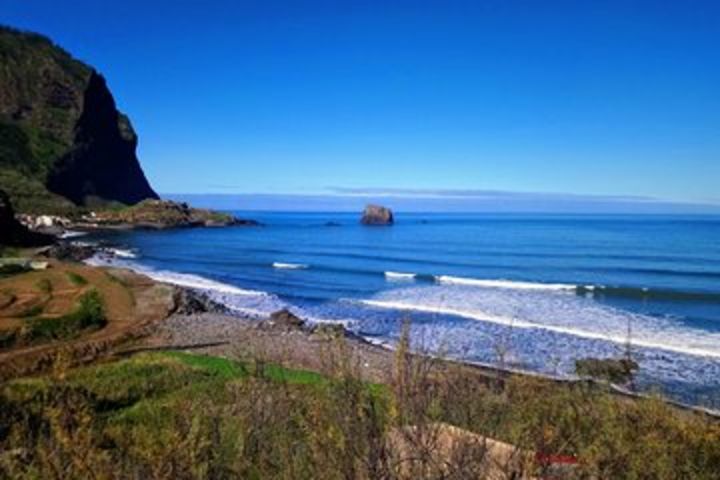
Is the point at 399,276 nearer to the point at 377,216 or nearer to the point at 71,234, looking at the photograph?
the point at 71,234

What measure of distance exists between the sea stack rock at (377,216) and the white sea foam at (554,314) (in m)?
107

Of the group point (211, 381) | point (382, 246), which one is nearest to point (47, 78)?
point (382, 246)

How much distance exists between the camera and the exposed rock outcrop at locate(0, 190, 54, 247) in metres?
62.8

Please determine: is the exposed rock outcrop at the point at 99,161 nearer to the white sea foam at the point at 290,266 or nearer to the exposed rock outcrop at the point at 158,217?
→ the exposed rock outcrop at the point at 158,217

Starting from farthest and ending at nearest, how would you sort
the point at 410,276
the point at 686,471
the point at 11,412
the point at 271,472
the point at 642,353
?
the point at 410,276 < the point at 642,353 < the point at 11,412 < the point at 686,471 < the point at 271,472

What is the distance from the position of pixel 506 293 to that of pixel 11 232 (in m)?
46.1

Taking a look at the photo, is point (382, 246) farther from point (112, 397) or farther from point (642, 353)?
point (112, 397)

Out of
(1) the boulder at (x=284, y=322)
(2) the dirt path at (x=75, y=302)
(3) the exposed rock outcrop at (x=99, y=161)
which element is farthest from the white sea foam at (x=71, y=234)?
(1) the boulder at (x=284, y=322)

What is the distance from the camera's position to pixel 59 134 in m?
140

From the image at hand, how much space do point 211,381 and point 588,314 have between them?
2370 centimetres

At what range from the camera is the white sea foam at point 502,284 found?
153ft

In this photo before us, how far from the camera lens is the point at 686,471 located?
23.4 feet

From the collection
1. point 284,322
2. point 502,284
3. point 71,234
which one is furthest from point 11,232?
point 502,284

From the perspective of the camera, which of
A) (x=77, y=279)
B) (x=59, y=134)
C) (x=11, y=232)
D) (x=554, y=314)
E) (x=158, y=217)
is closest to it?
(x=554, y=314)
